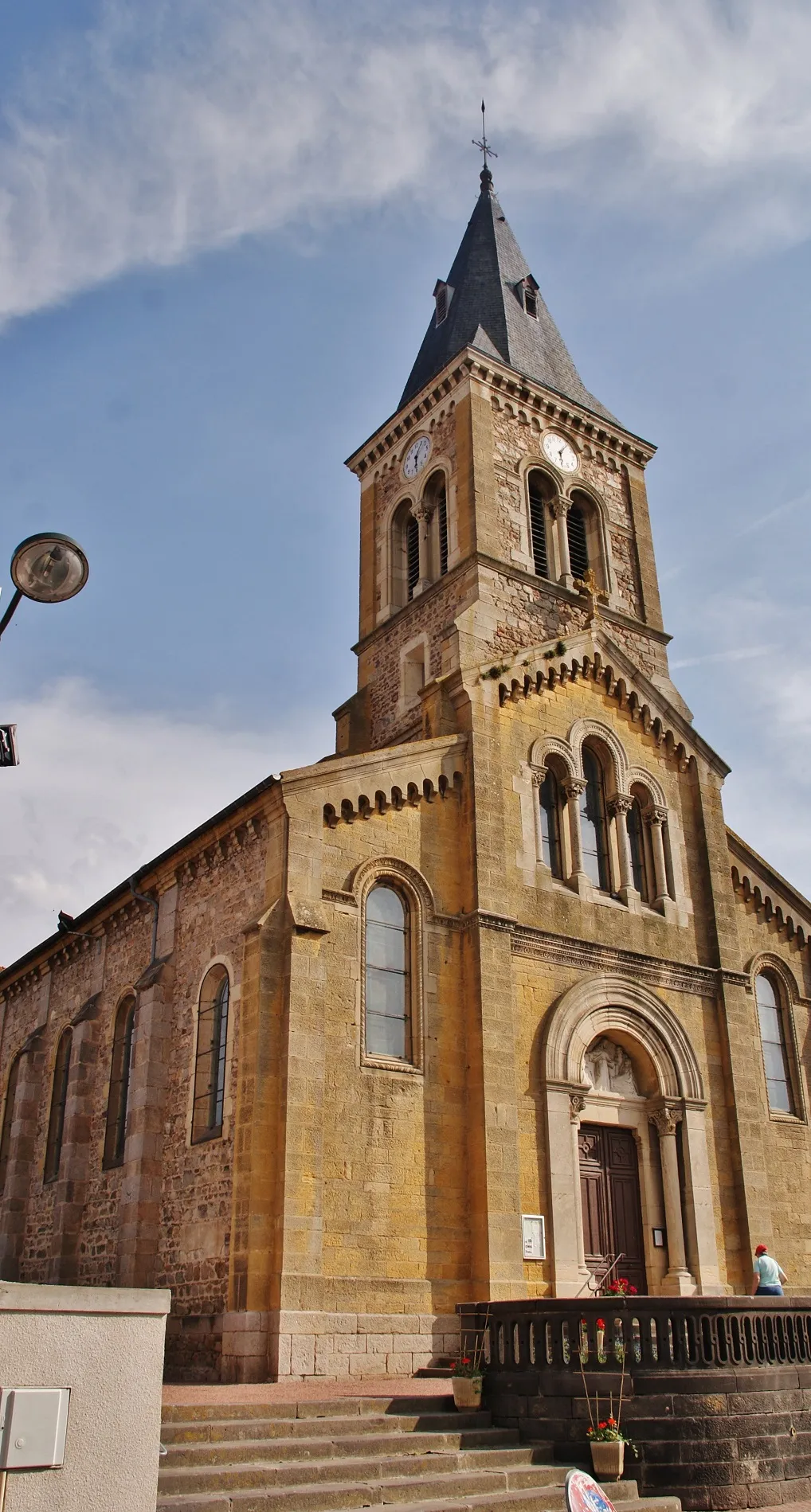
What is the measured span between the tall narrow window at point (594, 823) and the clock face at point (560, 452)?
318 inches

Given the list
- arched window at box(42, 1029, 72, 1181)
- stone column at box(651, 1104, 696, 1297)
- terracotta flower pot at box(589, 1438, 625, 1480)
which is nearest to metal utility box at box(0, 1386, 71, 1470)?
terracotta flower pot at box(589, 1438, 625, 1480)

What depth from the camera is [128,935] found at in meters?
22.5

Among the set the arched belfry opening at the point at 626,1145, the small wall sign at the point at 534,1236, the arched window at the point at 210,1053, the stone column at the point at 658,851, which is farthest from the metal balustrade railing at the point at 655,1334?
the stone column at the point at 658,851

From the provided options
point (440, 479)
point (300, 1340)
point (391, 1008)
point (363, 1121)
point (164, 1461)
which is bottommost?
point (164, 1461)

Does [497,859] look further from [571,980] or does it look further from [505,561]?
[505,561]

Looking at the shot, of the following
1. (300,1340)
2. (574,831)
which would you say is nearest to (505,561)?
(574,831)

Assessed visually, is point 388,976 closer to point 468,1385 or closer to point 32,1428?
point 468,1385

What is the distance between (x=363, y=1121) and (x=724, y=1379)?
19.4 feet

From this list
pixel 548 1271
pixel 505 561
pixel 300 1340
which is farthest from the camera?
pixel 505 561

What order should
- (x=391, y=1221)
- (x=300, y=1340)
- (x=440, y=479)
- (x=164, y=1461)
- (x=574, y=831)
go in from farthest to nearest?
(x=440, y=479) → (x=574, y=831) → (x=391, y=1221) → (x=300, y=1340) → (x=164, y=1461)

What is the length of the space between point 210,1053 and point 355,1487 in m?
8.68

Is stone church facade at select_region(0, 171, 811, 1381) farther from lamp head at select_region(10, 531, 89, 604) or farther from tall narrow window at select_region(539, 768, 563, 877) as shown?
lamp head at select_region(10, 531, 89, 604)

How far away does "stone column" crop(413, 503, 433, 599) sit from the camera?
2669 centimetres

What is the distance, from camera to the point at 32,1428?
6.00 meters
